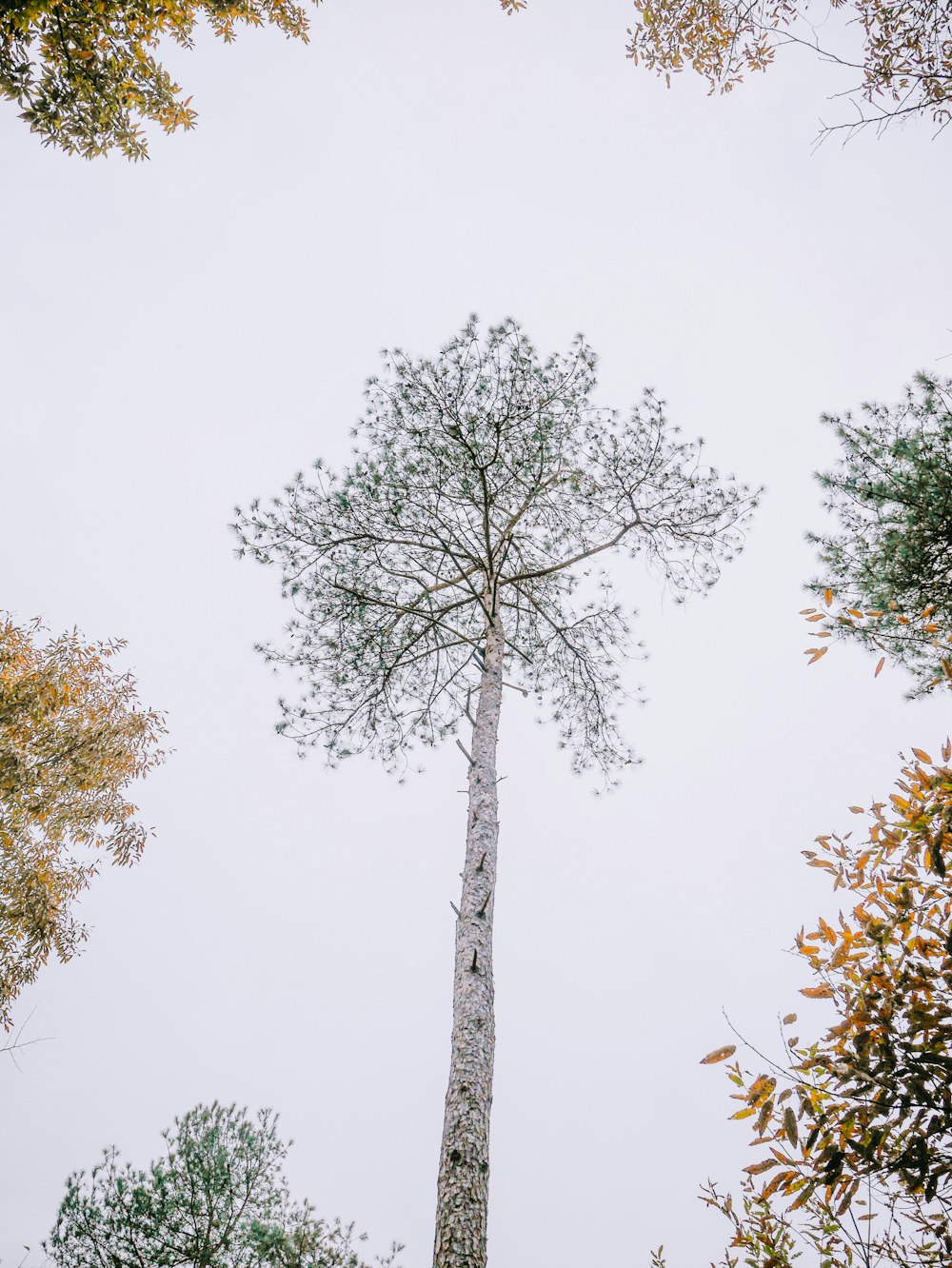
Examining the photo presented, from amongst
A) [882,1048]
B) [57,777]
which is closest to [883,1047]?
[882,1048]

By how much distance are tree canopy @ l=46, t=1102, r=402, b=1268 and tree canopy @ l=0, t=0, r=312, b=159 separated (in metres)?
10.7

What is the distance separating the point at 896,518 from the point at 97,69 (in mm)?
7549

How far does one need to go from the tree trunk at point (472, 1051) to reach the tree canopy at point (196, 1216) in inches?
198

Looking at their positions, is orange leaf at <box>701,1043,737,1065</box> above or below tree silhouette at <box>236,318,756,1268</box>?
below

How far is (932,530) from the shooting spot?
5.44 metres

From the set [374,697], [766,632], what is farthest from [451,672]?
[766,632]

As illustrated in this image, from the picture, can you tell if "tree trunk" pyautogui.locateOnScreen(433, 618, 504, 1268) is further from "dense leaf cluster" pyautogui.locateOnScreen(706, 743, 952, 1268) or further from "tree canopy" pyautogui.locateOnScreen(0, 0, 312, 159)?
"tree canopy" pyautogui.locateOnScreen(0, 0, 312, 159)

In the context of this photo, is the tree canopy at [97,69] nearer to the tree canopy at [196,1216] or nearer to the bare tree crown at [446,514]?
the bare tree crown at [446,514]

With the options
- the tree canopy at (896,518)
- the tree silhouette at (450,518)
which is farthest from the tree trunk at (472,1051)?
the tree canopy at (896,518)

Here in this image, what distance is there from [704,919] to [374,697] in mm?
25519

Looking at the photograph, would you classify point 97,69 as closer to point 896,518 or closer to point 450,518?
point 450,518

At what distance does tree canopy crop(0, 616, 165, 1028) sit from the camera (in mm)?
6465

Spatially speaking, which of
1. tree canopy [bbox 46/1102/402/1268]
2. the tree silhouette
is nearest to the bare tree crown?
the tree silhouette

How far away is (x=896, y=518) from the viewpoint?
585 centimetres
